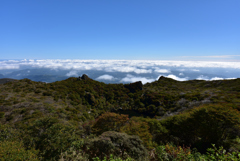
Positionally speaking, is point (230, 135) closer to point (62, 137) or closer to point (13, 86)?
point (62, 137)

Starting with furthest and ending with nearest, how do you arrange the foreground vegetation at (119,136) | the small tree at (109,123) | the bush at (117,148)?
the small tree at (109,123)
the bush at (117,148)
the foreground vegetation at (119,136)

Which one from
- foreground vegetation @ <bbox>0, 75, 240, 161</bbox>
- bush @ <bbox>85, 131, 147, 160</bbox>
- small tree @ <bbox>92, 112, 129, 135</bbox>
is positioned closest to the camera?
foreground vegetation @ <bbox>0, 75, 240, 161</bbox>

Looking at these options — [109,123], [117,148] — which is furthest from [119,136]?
[109,123]

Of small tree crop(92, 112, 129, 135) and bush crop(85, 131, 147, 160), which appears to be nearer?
bush crop(85, 131, 147, 160)

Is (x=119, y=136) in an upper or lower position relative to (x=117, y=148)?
upper

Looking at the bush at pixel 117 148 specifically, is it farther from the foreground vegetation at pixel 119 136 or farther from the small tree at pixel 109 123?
the small tree at pixel 109 123

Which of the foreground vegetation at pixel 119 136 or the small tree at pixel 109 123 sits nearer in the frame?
the foreground vegetation at pixel 119 136

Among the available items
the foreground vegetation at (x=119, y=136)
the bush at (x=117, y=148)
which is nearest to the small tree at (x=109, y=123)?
the foreground vegetation at (x=119, y=136)

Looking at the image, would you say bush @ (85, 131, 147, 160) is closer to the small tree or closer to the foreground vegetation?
the foreground vegetation

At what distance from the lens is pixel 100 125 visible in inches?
860

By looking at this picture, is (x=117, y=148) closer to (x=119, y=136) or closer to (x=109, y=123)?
(x=119, y=136)

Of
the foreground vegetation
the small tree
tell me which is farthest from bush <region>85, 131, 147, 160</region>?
the small tree

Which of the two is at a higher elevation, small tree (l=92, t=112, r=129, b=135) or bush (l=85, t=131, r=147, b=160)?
bush (l=85, t=131, r=147, b=160)

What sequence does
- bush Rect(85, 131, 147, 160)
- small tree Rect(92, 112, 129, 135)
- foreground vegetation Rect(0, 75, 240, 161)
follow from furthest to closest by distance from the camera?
small tree Rect(92, 112, 129, 135) < bush Rect(85, 131, 147, 160) < foreground vegetation Rect(0, 75, 240, 161)
